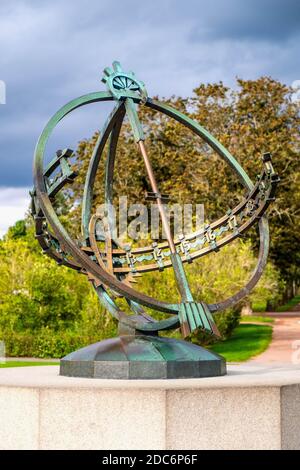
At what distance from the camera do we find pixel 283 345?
79.1 feet

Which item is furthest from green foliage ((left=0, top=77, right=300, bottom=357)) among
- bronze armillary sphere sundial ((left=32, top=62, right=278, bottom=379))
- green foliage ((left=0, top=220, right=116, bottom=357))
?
bronze armillary sphere sundial ((left=32, top=62, right=278, bottom=379))

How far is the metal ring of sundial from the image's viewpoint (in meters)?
8.58

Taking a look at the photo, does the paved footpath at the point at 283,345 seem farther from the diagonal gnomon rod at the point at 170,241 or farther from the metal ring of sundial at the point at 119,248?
the diagonal gnomon rod at the point at 170,241

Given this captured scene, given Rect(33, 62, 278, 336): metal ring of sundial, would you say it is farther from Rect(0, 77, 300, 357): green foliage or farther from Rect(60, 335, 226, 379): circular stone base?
Rect(0, 77, 300, 357): green foliage

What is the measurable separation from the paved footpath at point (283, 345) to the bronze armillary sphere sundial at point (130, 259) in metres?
6.87

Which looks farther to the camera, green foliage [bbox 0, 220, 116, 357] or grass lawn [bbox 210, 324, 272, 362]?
green foliage [bbox 0, 220, 116, 357]

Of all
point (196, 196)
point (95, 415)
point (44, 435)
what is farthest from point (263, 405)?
point (196, 196)

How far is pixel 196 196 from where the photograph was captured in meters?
31.7

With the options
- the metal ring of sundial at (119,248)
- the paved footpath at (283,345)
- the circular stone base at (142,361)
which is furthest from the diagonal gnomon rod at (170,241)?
the paved footpath at (283,345)

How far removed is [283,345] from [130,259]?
1502 cm

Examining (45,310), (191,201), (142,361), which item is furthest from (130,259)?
(191,201)

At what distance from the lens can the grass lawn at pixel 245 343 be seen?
71.9 feet

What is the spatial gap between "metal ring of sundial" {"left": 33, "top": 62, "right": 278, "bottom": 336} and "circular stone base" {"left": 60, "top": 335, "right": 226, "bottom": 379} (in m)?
0.29

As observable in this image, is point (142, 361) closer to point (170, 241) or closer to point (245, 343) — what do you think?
point (170, 241)
